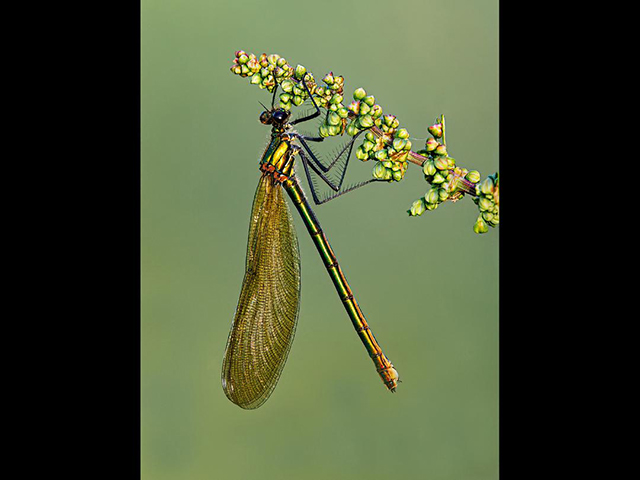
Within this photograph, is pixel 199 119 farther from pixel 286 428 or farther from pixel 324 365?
pixel 286 428

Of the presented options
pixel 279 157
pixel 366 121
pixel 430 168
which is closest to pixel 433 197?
pixel 430 168

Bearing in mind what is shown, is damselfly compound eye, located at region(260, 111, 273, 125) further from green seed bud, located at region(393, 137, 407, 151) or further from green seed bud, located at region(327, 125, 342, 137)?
green seed bud, located at region(393, 137, 407, 151)

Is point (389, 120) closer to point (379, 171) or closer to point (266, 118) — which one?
point (379, 171)

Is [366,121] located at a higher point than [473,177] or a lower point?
higher

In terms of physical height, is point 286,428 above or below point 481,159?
below
